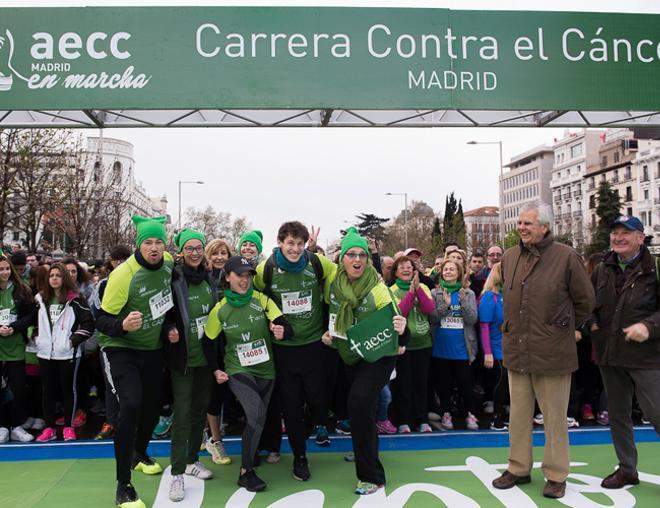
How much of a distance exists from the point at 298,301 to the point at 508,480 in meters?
2.27

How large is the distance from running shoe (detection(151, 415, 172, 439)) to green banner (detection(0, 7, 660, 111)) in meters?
3.32

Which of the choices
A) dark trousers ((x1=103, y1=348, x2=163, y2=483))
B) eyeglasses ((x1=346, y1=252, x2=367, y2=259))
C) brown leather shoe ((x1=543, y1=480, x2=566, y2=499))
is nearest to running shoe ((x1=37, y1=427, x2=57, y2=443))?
dark trousers ((x1=103, y1=348, x2=163, y2=483))

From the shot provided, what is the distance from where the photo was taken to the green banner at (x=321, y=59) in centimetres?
572

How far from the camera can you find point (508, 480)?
4.75 metres

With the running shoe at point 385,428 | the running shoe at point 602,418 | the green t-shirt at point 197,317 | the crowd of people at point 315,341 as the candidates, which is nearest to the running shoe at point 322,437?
the crowd of people at point 315,341

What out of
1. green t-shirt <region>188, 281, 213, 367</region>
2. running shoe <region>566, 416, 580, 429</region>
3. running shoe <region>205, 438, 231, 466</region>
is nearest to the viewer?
green t-shirt <region>188, 281, 213, 367</region>

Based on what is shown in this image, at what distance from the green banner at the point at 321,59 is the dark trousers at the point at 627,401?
2814 mm

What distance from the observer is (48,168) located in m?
19.8

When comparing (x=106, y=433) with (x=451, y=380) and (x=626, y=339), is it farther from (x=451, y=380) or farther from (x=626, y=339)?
(x=626, y=339)

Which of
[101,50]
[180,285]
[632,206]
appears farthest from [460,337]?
[632,206]

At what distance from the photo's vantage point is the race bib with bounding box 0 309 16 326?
6027mm

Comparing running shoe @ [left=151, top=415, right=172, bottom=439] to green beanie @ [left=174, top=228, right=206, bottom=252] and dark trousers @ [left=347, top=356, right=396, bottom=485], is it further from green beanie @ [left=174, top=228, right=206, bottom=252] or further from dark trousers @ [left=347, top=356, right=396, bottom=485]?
dark trousers @ [left=347, top=356, right=396, bottom=485]

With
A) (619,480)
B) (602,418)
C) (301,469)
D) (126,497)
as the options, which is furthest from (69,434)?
(602,418)

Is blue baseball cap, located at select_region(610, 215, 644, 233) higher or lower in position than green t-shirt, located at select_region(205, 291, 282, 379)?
higher
